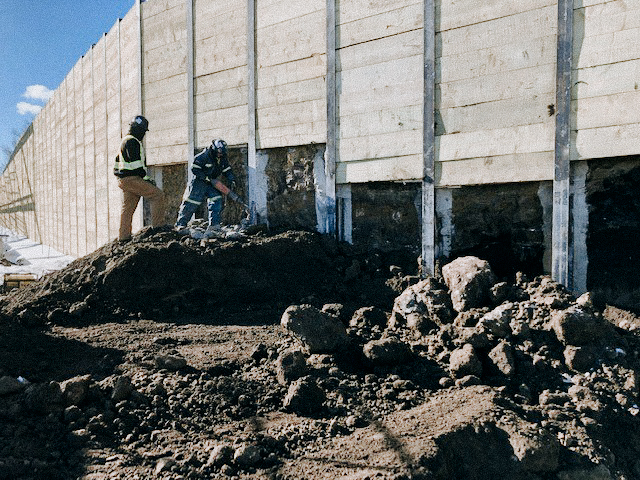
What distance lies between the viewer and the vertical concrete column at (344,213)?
23.8ft

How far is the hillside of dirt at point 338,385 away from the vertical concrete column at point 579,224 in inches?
10.3

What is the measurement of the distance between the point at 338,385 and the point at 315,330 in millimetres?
629

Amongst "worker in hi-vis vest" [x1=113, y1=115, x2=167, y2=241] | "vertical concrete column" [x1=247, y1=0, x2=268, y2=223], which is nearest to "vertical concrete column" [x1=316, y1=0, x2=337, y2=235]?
"vertical concrete column" [x1=247, y1=0, x2=268, y2=223]

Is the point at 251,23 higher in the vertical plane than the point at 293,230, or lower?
higher

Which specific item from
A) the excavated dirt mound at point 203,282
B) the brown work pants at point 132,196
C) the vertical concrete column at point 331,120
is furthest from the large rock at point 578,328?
the brown work pants at point 132,196

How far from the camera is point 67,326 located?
632 cm

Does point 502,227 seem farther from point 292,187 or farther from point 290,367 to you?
point 292,187

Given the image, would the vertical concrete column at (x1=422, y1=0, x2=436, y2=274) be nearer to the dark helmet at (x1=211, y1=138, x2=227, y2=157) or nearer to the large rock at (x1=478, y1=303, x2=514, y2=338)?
the large rock at (x1=478, y1=303, x2=514, y2=338)

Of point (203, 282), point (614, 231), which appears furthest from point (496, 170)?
point (203, 282)

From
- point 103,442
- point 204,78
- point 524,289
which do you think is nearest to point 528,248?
point 524,289

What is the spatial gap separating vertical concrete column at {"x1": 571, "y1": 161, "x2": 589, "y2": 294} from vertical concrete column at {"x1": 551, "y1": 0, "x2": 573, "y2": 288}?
0.09 m

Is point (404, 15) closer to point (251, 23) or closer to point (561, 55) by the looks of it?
point (561, 55)

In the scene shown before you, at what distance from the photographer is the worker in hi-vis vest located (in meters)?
8.62

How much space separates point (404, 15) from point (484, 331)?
3990 millimetres
